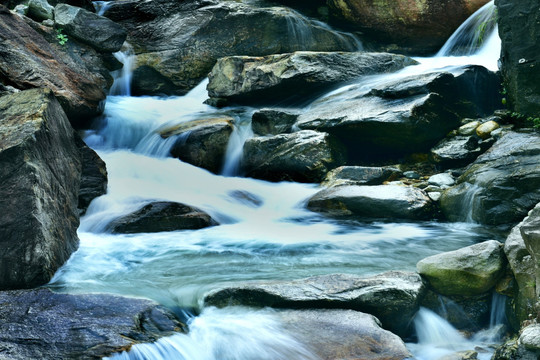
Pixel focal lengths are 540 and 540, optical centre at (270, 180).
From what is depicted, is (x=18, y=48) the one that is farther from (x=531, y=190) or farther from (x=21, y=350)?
(x=531, y=190)

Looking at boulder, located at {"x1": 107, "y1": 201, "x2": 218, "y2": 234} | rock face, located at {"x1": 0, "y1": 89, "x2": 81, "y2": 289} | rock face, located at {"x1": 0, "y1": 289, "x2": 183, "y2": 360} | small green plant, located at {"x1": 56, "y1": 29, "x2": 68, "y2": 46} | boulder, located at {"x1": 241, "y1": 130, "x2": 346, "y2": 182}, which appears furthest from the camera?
small green plant, located at {"x1": 56, "y1": 29, "x2": 68, "y2": 46}

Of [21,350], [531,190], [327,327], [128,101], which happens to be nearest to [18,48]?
[128,101]

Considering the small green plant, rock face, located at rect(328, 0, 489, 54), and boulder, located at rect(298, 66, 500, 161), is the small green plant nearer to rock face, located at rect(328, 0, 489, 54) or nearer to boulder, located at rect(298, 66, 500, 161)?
boulder, located at rect(298, 66, 500, 161)

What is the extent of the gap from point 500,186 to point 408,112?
7.25ft

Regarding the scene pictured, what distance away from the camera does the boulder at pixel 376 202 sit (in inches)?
245

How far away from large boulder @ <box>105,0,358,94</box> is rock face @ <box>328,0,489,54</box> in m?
0.61

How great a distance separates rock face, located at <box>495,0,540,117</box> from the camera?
6520mm

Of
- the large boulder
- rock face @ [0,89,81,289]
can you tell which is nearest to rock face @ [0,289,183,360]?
rock face @ [0,89,81,289]

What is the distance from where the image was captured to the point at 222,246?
217 inches

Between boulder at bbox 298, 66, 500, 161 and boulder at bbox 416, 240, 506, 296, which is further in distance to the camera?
boulder at bbox 298, 66, 500, 161

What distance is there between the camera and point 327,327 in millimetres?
3477

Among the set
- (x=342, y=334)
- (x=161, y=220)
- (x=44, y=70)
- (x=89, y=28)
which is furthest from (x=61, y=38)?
(x=342, y=334)

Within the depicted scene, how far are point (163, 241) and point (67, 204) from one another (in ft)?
3.37

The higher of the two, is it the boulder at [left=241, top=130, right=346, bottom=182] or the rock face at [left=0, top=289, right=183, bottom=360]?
the boulder at [left=241, top=130, right=346, bottom=182]
